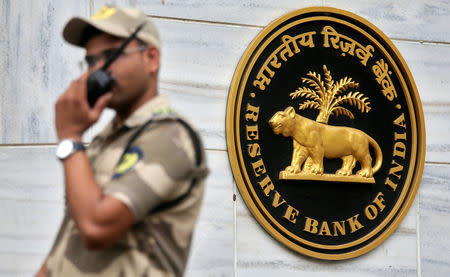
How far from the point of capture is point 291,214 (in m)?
4.93

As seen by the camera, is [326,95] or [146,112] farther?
[326,95]

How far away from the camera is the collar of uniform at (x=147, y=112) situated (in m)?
2.13

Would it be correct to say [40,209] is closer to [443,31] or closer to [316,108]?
[316,108]

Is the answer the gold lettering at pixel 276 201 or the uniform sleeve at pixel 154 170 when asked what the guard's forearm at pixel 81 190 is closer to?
the uniform sleeve at pixel 154 170

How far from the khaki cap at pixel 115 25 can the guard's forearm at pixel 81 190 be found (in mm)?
382

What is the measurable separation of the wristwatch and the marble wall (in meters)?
2.48

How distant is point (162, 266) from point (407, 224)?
3486 millimetres

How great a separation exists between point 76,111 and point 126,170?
21cm

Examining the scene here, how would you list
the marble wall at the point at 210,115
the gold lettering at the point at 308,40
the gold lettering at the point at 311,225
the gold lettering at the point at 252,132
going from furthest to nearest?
the gold lettering at the point at 308,40
the gold lettering at the point at 311,225
the gold lettering at the point at 252,132
the marble wall at the point at 210,115

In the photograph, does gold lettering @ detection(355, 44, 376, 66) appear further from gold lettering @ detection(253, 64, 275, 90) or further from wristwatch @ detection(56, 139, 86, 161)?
wristwatch @ detection(56, 139, 86, 161)

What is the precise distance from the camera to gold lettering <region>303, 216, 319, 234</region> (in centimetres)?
495

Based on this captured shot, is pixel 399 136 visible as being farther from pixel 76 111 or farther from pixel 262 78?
pixel 76 111

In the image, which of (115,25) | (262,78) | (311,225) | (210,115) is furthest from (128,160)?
(311,225)

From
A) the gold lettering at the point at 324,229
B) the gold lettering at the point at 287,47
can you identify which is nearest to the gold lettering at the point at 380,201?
the gold lettering at the point at 324,229
